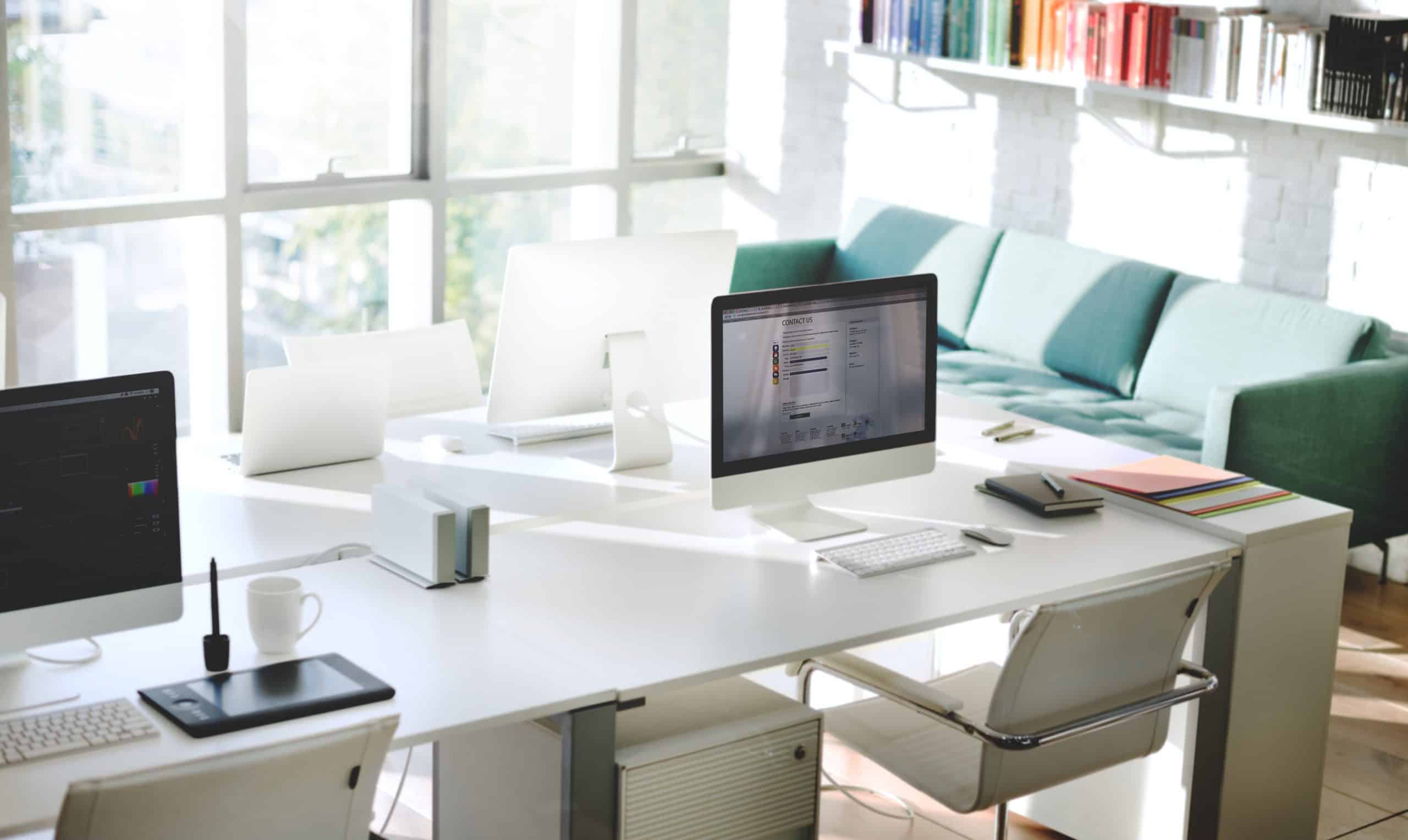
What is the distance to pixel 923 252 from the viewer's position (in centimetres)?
605

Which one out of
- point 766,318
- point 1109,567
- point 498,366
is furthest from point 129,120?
point 1109,567

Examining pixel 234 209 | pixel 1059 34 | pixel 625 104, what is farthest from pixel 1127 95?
pixel 234 209

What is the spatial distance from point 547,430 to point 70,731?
66.0 inches

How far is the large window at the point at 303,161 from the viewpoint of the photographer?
5430mm

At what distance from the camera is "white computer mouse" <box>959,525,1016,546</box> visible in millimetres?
3121

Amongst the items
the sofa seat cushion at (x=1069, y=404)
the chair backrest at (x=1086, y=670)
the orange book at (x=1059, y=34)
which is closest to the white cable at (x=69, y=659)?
the chair backrest at (x=1086, y=670)

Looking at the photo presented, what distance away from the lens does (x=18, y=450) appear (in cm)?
223

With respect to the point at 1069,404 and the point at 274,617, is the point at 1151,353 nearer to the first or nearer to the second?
the point at 1069,404

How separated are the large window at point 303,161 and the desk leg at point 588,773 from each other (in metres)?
3.20

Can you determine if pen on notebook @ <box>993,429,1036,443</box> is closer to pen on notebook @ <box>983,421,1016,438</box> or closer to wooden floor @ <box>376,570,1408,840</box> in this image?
pen on notebook @ <box>983,421,1016,438</box>

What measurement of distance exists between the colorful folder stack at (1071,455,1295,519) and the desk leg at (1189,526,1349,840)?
15cm

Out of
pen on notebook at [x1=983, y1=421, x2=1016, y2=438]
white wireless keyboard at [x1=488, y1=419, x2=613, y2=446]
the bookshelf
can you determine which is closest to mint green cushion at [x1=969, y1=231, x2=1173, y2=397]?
the bookshelf

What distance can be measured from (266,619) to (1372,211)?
3787 millimetres

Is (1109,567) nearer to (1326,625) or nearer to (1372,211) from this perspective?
(1326,625)
